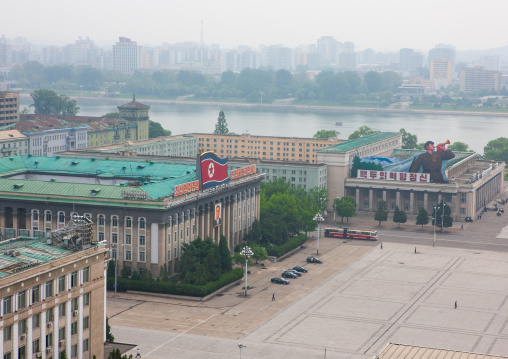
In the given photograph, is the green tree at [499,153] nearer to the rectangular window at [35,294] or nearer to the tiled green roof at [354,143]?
the tiled green roof at [354,143]

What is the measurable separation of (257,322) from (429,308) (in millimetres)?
15632

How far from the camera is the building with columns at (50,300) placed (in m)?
47.7

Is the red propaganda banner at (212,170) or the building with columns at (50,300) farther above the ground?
the red propaganda banner at (212,170)

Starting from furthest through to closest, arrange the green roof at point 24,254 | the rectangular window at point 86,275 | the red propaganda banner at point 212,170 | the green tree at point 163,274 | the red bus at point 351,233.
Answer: the red bus at point 351,233, the red propaganda banner at point 212,170, the green tree at point 163,274, the rectangular window at point 86,275, the green roof at point 24,254

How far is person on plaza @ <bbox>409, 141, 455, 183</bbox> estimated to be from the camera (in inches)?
4845

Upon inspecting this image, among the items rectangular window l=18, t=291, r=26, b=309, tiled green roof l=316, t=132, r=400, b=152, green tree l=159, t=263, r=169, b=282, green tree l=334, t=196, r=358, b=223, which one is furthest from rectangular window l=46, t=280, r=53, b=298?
tiled green roof l=316, t=132, r=400, b=152

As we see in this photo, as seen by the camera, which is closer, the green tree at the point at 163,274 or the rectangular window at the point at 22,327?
the rectangular window at the point at 22,327

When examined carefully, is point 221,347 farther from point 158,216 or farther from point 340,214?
point 340,214

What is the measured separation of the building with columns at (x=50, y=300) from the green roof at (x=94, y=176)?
2600 cm

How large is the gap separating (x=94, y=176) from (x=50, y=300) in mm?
46245

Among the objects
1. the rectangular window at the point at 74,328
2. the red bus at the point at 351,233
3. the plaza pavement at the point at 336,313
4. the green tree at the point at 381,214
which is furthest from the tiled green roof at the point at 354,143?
the rectangular window at the point at 74,328

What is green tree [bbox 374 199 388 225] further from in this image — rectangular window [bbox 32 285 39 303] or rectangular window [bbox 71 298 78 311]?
rectangular window [bbox 32 285 39 303]

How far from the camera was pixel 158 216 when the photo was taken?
80.1 metres

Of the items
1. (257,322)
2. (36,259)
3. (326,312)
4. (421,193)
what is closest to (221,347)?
(257,322)
